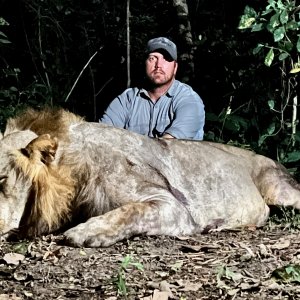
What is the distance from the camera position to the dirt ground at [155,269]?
11.0 ft

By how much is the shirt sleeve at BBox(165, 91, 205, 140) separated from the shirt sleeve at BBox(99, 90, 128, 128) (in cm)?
45

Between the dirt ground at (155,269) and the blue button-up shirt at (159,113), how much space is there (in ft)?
6.11

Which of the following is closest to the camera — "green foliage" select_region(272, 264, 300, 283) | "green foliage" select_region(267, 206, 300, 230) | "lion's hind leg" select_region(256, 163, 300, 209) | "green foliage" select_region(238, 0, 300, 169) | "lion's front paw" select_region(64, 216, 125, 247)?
"green foliage" select_region(272, 264, 300, 283)

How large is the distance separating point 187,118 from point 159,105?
37 cm

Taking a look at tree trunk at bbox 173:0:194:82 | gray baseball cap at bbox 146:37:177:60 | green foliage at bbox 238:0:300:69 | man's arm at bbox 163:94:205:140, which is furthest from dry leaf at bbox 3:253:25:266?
tree trunk at bbox 173:0:194:82

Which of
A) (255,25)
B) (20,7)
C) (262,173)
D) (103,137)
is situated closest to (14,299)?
(103,137)

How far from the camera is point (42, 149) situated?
4621 mm

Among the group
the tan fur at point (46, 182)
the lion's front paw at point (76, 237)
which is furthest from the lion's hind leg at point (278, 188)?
the lion's front paw at point (76, 237)

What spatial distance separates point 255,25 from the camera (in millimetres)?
6531

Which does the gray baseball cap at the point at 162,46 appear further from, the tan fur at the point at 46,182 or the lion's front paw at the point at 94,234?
the lion's front paw at the point at 94,234

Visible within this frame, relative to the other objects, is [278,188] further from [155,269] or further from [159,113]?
[155,269]

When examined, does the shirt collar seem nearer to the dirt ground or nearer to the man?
the man

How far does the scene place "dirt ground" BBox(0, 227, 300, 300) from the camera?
335 centimetres

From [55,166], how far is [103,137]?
0.41 meters
